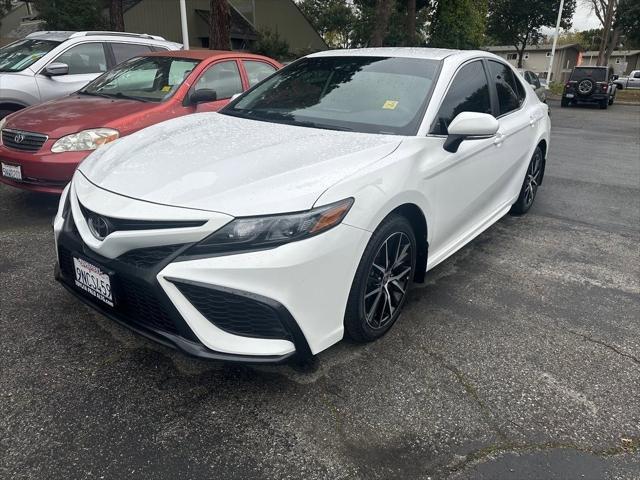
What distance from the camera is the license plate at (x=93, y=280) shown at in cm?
229

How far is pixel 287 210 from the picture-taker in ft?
7.06

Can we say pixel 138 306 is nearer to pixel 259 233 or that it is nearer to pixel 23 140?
pixel 259 233

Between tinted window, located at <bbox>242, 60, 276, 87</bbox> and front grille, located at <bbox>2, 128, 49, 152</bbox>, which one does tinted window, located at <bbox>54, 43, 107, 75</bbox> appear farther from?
front grille, located at <bbox>2, 128, 49, 152</bbox>

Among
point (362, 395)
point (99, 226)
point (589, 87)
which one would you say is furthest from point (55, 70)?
point (589, 87)

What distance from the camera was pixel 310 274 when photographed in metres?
2.16

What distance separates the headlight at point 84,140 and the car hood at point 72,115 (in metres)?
0.05

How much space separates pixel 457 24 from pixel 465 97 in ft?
85.6

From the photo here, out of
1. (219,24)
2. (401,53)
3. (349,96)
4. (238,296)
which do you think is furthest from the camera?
(219,24)

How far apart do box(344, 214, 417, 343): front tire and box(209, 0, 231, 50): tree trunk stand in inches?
381

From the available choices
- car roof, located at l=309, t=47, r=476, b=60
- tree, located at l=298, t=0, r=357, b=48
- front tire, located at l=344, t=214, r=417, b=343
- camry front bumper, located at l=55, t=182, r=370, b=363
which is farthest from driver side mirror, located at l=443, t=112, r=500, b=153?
tree, located at l=298, t=0, r=357, b=48

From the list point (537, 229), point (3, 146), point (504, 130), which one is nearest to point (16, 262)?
point (3, 146)

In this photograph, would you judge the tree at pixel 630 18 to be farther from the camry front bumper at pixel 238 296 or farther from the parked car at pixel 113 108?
the camry front bumper at pixel 238 296

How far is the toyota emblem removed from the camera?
228 centimetres

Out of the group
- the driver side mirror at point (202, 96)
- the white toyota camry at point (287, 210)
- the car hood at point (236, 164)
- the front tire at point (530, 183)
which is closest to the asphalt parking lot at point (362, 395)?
the white toyota camry at point (287, 210)
